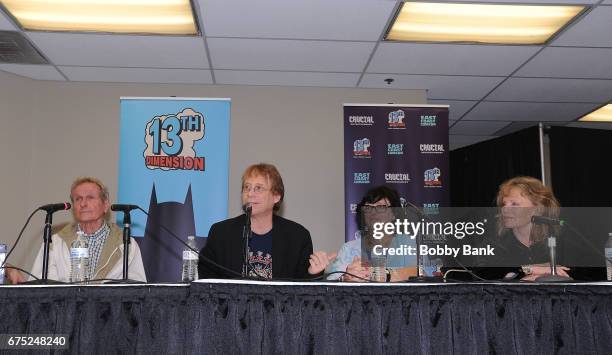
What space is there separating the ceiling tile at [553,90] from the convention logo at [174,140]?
2813 mm

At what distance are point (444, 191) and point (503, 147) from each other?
1794 millimetres

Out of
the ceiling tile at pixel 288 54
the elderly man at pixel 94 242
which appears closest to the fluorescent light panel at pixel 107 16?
the ceiling tile at pixel 288 54

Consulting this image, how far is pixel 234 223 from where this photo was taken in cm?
266

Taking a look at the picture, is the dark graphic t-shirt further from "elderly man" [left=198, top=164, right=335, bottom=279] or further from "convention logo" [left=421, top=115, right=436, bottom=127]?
"convention logo" [left=421, top=115, right=436, bottom=127]

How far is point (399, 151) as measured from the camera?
4.60 meters

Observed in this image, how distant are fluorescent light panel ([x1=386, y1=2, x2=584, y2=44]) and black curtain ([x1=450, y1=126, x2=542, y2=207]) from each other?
217 centimetres

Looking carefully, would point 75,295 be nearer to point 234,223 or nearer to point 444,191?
point 234,223

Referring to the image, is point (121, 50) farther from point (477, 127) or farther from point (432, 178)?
point (477, 127)

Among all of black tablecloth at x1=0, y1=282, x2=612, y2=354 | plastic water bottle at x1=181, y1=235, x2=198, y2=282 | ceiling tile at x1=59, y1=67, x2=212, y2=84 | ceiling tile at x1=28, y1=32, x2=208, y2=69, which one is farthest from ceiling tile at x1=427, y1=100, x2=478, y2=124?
black tablecloth at x1=0, y1=282, x2=612, y2=354

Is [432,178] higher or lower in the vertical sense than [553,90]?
lower

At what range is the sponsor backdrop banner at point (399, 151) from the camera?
455 centimetres

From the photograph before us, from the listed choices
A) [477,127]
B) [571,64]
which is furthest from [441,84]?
[477,127]

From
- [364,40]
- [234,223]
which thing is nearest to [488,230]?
[234,223]

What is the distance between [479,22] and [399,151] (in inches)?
54.2
